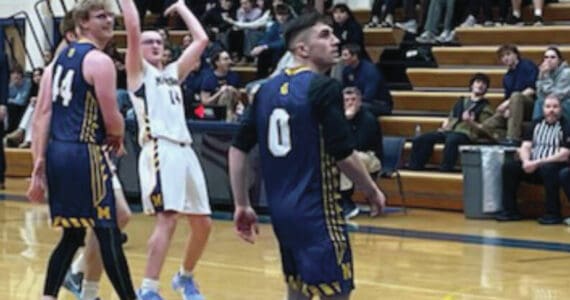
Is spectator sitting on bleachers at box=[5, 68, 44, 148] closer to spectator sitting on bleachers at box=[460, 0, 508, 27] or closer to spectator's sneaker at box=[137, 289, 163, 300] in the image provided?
spectator sitting on bleachers at box=[460, 0, 508, 27]

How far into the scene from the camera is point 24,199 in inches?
666

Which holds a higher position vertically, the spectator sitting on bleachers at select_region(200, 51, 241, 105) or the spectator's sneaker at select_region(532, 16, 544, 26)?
the spectator's sneaker at select_region(532, 16, 544, 26)

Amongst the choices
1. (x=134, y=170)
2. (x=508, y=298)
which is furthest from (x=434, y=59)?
(x=508, y=298)

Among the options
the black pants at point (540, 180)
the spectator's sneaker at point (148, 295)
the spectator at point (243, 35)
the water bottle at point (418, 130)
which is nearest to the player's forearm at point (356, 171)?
the spectator's sneaker at point (148, 295)

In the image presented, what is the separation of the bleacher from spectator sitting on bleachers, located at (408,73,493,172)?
0.71 feet

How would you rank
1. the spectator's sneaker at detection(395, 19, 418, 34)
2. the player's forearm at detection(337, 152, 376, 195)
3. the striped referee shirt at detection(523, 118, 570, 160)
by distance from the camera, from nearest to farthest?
the player's forearm at detection(337, 152, 376, 195), the striped referee shirt at detection(523, 118, 570, 160), the spectator's sneaker at detection(395, 19, 418, 34)

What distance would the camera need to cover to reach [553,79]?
1562 cm

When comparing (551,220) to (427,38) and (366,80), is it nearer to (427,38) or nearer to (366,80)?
(366,80)

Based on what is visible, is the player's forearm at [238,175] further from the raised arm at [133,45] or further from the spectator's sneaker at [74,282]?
the spectator's sneaker at [74,282]

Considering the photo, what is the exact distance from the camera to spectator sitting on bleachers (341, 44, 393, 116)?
17.1 meters

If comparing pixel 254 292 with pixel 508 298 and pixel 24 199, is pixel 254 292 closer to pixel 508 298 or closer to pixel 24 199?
pixel 508 298

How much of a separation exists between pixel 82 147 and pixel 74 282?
139 cm

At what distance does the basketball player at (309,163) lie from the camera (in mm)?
5836

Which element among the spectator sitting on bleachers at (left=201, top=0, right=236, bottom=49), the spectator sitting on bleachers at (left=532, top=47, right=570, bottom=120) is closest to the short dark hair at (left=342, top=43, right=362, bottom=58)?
the spectator sitting on bleachers at (left=532, top=47, right=570, bottom=120)
